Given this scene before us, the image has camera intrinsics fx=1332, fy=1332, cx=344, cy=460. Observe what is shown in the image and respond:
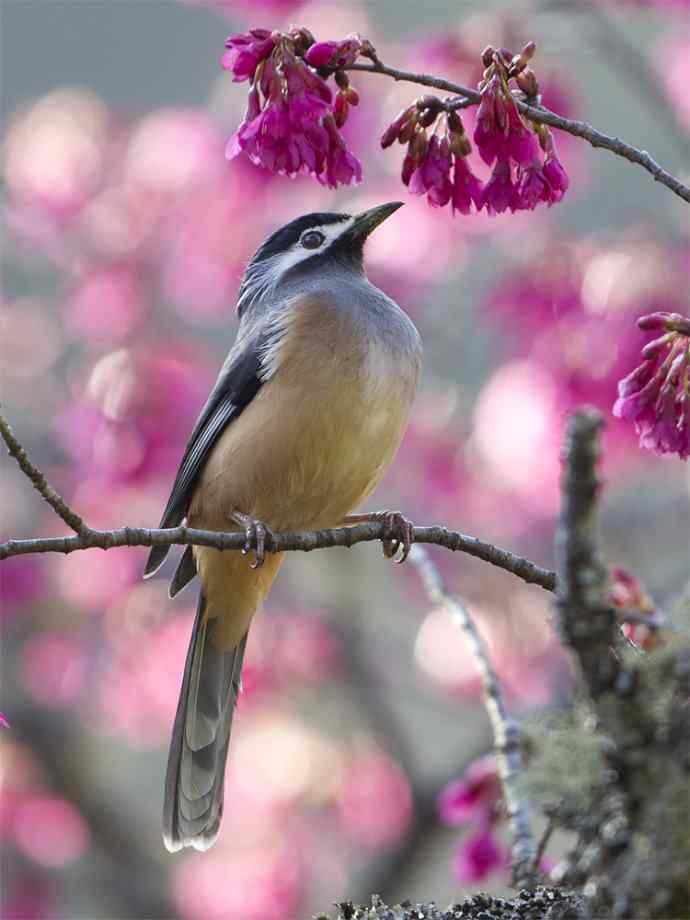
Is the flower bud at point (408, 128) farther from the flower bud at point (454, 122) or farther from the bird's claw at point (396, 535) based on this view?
the bird's claw at point (396, 535)

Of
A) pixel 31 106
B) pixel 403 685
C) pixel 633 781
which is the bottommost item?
pixel 633 781

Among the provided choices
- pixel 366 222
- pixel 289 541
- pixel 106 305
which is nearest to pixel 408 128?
pixel 289 541


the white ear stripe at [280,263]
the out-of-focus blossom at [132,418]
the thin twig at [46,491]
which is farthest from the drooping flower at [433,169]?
the out-of-focus blossom at [132,418]

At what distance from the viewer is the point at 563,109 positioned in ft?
15.6

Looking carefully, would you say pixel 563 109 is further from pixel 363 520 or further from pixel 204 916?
pixel 204 916

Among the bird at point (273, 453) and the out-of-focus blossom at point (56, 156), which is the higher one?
the out-of-focus blossom at point (56, 156)

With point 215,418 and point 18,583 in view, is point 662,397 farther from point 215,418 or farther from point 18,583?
point 18,583

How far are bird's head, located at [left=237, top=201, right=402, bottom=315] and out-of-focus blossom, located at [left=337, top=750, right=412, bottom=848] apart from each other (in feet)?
8.24

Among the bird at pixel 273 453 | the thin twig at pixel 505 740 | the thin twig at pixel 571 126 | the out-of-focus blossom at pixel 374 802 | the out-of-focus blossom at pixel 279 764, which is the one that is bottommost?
the thin twig at pixel 505 740

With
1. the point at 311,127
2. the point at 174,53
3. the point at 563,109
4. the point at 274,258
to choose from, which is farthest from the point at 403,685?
the point at 174,53

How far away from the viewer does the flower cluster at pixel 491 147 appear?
1.92 meters

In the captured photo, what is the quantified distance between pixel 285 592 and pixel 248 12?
95.6 inches

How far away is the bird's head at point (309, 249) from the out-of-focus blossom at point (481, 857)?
142cm

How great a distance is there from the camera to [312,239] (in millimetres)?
3482
